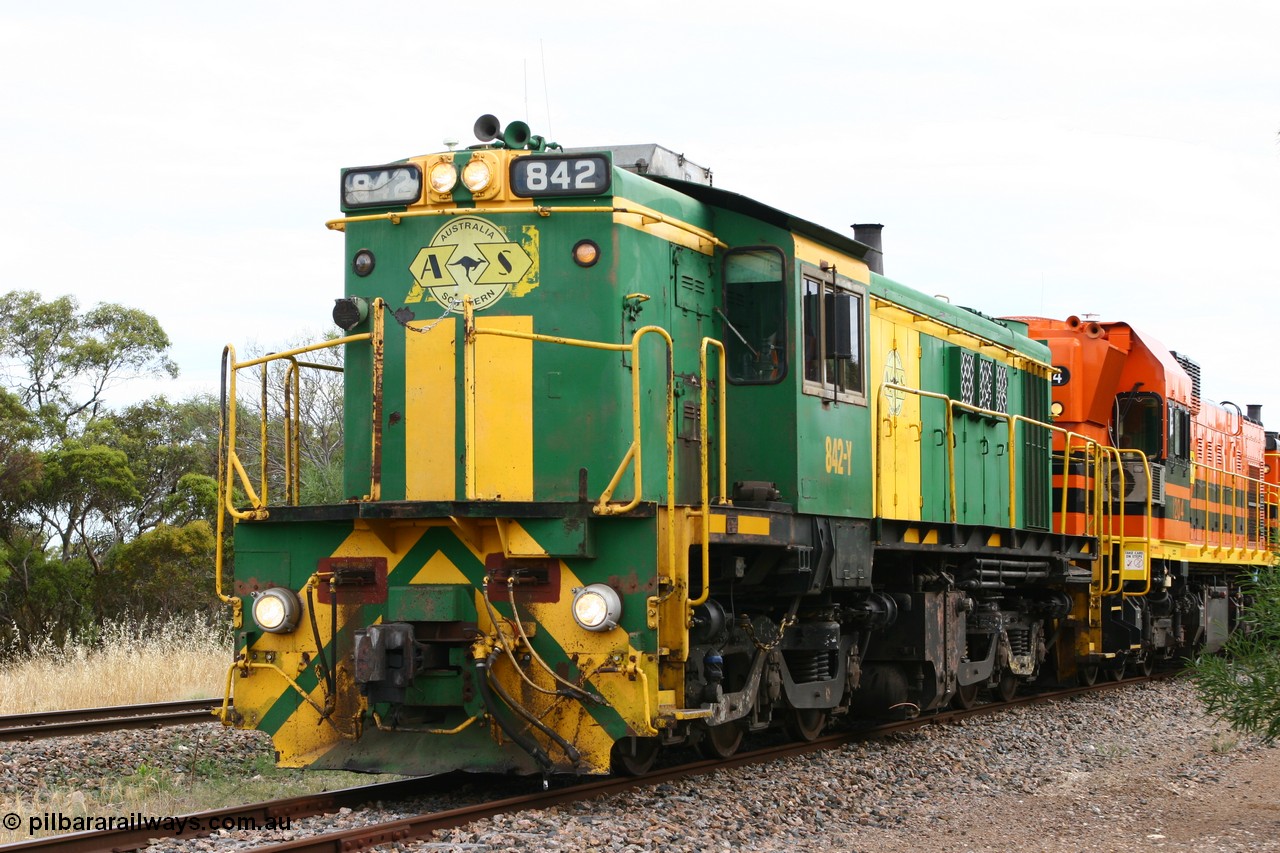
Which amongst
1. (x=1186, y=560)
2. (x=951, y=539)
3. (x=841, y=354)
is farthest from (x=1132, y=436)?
(x=841, y=354)

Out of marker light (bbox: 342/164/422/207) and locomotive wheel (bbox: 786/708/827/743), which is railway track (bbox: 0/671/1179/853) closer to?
locomotive wheel (bbox: 786/708/827/743)

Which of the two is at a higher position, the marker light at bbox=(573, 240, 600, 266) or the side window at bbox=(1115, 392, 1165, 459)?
the marker light at bbox=(573, 240, 600, 266)

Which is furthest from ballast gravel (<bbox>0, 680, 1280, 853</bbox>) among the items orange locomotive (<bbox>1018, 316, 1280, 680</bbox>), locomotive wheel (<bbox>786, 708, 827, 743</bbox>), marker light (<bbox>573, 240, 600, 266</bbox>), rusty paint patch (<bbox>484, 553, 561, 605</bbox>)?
orange locomotive (<bbox>1018, 316, 1280, 680</bbox>)

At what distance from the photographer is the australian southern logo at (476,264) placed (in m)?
8.16

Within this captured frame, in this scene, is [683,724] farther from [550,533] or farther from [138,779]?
[138,779]

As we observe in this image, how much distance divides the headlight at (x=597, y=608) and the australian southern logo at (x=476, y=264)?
1.82 m

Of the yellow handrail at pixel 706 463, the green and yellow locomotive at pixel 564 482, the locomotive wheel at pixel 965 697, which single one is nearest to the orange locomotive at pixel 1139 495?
the locomotive wheel at pixel 965 697

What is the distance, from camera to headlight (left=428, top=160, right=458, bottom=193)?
821 cm

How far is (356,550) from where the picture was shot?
7996 millimetres

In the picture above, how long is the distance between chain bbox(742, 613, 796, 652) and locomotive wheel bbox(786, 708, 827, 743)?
1277 millimetres

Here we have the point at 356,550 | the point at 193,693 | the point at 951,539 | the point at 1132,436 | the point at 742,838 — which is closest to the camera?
the point at 742,838

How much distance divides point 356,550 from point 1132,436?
36.9ft

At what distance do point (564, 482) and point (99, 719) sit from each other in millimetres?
5730

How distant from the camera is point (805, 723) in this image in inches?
404
